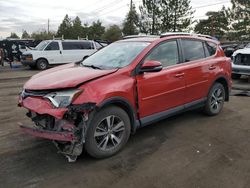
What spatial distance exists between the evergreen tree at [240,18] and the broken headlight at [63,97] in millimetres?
26531

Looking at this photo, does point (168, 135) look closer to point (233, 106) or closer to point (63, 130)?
point (63, 130)

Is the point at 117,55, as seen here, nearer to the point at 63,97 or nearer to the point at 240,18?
the point at 63,97

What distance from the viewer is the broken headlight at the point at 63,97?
3.45 meters

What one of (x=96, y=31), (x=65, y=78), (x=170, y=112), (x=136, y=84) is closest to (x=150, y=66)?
(x=136, y=84)

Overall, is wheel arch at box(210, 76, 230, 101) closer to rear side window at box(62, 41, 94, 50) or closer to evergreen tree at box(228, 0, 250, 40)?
rear side window at box(62, 41, 94, 50)

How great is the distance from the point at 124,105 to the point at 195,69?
189 cm

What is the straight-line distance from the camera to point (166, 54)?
187 inches

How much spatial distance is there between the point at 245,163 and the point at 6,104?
5.93 metres

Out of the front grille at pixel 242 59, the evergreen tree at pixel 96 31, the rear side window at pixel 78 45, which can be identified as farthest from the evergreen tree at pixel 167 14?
the evergreen tree at pixel 96 31

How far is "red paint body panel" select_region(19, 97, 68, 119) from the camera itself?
3.37 metres

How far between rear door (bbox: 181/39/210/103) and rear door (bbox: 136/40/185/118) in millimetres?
200

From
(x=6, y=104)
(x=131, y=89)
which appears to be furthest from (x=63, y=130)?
(x=6, y=104)

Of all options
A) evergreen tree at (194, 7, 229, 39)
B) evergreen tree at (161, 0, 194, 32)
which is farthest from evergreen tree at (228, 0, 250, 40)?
evergreen tree at (161, 0, 194, 32)

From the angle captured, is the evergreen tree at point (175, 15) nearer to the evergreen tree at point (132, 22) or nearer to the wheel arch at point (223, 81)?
the evergreen tree at point (132, 22)
